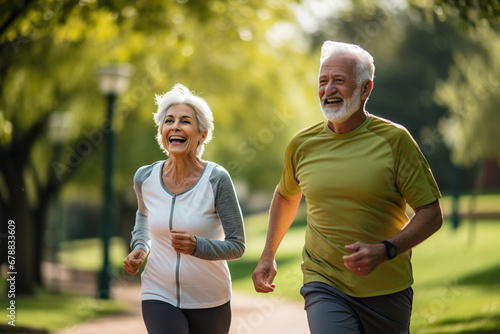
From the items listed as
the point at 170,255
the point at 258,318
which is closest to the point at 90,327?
the point at 258,318

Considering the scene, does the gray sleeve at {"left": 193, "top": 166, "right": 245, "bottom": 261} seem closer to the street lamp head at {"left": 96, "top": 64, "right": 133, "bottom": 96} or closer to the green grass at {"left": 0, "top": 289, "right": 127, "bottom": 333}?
the green grass at {"left": 0, "top": 289, "right": 127, "bottom": 333}

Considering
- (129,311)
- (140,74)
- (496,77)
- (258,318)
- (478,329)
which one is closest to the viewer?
(478,329)

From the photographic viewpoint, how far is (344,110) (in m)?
3.76

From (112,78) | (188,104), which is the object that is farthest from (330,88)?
(112,78)

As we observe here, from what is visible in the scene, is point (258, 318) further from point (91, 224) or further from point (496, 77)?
point (91, 224)

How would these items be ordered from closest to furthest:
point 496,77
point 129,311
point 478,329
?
point 478,329 → point 129,311 → point 496,77

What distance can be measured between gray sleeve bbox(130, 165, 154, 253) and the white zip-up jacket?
160 millimetres

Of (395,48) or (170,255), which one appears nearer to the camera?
(170,255)

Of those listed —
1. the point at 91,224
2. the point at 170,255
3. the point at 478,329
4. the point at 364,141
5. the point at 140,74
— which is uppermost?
the point at 140,74

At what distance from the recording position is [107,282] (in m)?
14.2

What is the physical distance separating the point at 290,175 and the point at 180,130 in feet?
2.09

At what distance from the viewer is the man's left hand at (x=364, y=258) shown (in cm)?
336

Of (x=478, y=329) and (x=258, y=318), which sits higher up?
(x=478, y=329)

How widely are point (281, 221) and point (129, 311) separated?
11679 millimetres
